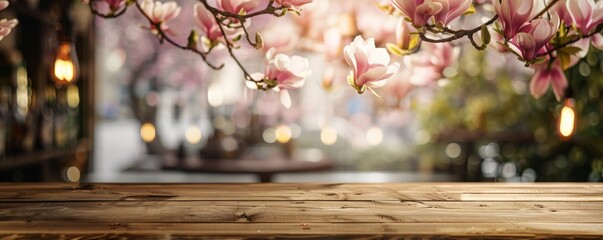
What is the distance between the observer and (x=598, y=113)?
10.9 feet

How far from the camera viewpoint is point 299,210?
1.14m

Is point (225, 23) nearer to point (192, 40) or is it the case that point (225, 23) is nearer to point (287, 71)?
point (192, 40)

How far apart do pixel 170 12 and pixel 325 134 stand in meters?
3.79

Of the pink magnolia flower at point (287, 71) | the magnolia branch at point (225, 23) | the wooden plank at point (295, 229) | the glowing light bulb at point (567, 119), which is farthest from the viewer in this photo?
the glowing light bulb at point (567, 119)

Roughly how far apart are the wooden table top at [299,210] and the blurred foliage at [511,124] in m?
0.99

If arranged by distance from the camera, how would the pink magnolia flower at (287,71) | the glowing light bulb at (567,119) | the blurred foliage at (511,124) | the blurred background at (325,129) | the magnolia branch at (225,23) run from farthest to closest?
the blurred foliage at (511,124) → the blurred background at (325,129) → the glowing light bulb at (567,119) → the pink magnolia flower at (287,71) → the magnolia branch at (225,23)

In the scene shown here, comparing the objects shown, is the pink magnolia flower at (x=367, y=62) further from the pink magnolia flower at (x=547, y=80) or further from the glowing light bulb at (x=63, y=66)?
the glowing light bulb at (x=63, y=66)

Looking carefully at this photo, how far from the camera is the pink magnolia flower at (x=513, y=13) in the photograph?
1.06m

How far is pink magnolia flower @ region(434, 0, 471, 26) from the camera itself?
106 centimetres

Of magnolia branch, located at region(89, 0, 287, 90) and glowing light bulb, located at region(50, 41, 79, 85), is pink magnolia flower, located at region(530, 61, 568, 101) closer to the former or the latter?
magnolia branch, located at region(89, 0, 287, 90)

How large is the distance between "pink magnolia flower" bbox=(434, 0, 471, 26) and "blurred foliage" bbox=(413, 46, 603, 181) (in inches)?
46.8

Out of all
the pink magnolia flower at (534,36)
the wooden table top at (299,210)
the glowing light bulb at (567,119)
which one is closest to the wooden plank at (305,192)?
the wooden table top at (299,210)

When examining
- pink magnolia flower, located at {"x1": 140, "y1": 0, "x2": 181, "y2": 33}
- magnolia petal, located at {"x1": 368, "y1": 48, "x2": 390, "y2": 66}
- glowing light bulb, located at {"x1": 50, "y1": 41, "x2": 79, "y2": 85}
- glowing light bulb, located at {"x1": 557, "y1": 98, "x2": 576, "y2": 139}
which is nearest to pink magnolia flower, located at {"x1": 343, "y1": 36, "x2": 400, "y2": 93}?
magnolia petal, located at {"x1": 368, "y1": 48, "x2": 390, "y2": 66}

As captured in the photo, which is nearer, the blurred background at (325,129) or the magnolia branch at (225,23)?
the magnolia branch at (225,23)
